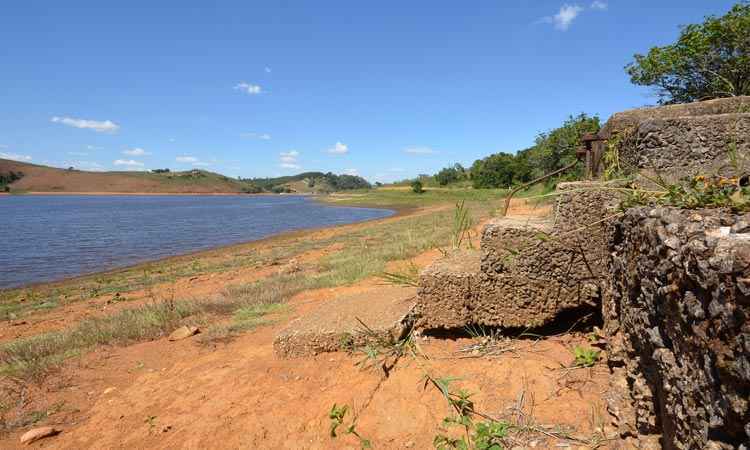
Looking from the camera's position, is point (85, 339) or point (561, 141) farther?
point (561, 141)

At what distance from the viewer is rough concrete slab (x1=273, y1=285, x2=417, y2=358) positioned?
321cm

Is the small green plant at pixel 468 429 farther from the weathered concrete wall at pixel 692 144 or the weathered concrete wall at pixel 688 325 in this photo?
the weathered concrete wall at pixel 692 144

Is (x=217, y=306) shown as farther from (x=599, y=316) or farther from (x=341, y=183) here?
(x=341, y=183)

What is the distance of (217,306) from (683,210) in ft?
21.4

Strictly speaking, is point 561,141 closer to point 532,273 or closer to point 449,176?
point 532,273

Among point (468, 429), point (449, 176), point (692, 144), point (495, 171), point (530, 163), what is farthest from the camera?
point (449, 176)

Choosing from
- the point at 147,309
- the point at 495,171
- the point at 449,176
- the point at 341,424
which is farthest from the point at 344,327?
the point at 449,176

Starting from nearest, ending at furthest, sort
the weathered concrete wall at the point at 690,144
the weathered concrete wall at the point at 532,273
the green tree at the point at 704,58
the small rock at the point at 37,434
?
the weathered concrete wall at the point at 690,144 → the weathered concrete wall at the point at 532,273 → the small rock at the point at 37,434 → the green tree at the point at 704,58

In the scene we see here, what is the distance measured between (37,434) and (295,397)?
6.87 feet

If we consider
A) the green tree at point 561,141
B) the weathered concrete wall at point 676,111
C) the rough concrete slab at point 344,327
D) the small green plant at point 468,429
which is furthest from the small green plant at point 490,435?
the green tree at point 561,141

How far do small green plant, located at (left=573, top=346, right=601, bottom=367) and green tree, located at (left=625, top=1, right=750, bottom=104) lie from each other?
14.4 meters

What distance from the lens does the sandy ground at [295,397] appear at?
7.38 ft

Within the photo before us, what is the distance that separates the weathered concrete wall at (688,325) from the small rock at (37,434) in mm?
4031

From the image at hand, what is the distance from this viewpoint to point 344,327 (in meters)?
3.40
